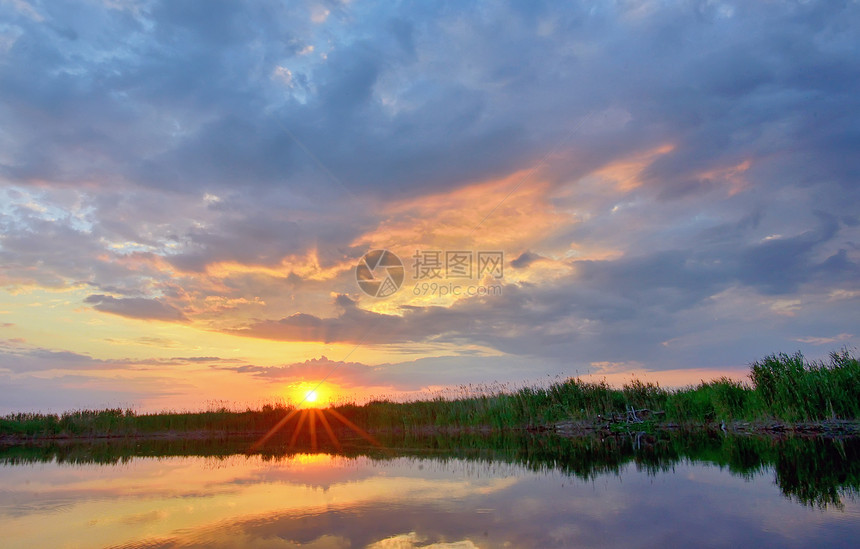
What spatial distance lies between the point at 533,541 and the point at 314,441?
1898 cm

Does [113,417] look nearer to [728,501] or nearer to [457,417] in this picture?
[457,417]

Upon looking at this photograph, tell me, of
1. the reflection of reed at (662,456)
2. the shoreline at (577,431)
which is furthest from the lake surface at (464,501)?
the shoreline at (577,431)

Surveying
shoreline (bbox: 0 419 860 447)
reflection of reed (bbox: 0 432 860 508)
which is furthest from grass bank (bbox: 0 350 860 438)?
reflection of reed (bbox: 0 432 860 508)

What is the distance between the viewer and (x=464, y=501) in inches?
307

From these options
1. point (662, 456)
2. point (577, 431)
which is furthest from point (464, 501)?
point (577, 431)

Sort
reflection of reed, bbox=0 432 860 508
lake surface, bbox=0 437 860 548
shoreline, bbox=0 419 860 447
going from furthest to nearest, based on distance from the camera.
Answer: shoreline, bbox=0 419 860 447, reflection of reed, bbox=0 432 860 508, lake surface, bbox=0 437 860 548

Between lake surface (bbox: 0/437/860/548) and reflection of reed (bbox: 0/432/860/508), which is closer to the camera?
lake surface (bbox: 0/437/860/548)

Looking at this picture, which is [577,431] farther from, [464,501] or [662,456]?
[464,501]

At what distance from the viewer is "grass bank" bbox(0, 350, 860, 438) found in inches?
731

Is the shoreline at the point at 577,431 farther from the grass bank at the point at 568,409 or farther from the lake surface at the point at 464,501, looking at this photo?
the lake surface at the point at 464,501

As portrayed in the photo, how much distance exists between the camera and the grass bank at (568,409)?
18578mm

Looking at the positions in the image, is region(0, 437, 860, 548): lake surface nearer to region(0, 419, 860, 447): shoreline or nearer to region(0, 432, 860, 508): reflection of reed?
region(0, 432, 860, 508): reflection of reed

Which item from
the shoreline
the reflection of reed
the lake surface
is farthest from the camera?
the shoreline

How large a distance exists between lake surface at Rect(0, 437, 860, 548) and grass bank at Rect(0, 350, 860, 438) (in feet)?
17.4
